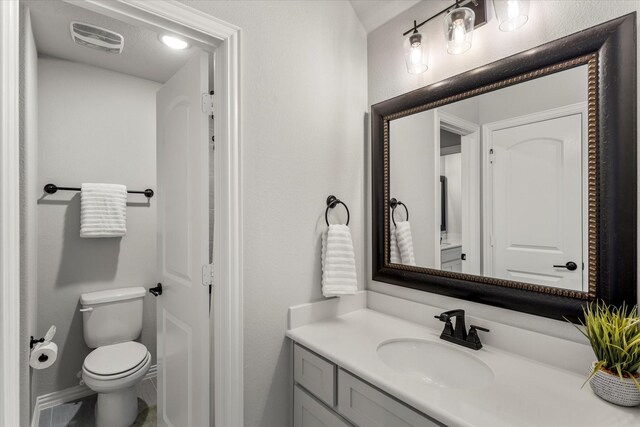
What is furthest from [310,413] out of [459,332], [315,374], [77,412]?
[77,412]

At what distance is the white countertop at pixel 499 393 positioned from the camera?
2.61ft

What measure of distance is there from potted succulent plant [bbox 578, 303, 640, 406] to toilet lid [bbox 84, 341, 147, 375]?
2.18 m

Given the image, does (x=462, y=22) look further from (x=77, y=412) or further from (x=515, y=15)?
(x=77, y=412)

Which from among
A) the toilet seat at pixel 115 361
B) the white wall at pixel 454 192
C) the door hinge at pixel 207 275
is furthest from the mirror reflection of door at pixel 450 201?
the toilet seat at pixel 115 361

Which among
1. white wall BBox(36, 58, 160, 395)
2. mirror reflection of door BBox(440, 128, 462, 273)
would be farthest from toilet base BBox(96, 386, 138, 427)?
mirror reflection of door BBox(440, 128, 462, 273)

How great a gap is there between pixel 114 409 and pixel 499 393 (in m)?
2.10

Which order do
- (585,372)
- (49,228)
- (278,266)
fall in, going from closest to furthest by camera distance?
(585,372)
(278,266)
(49,228)

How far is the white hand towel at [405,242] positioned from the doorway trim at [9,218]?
1.41m

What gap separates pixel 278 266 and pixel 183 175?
618 millimetres

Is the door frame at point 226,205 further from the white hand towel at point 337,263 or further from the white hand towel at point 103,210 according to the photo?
the white hand towel at point 103,210

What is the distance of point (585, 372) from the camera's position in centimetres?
100

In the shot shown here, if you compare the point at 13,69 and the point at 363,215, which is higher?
the point at 13,69

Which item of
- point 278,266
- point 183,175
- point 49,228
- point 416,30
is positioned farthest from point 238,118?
point 49,228

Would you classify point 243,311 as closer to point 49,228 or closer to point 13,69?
point 13,69
